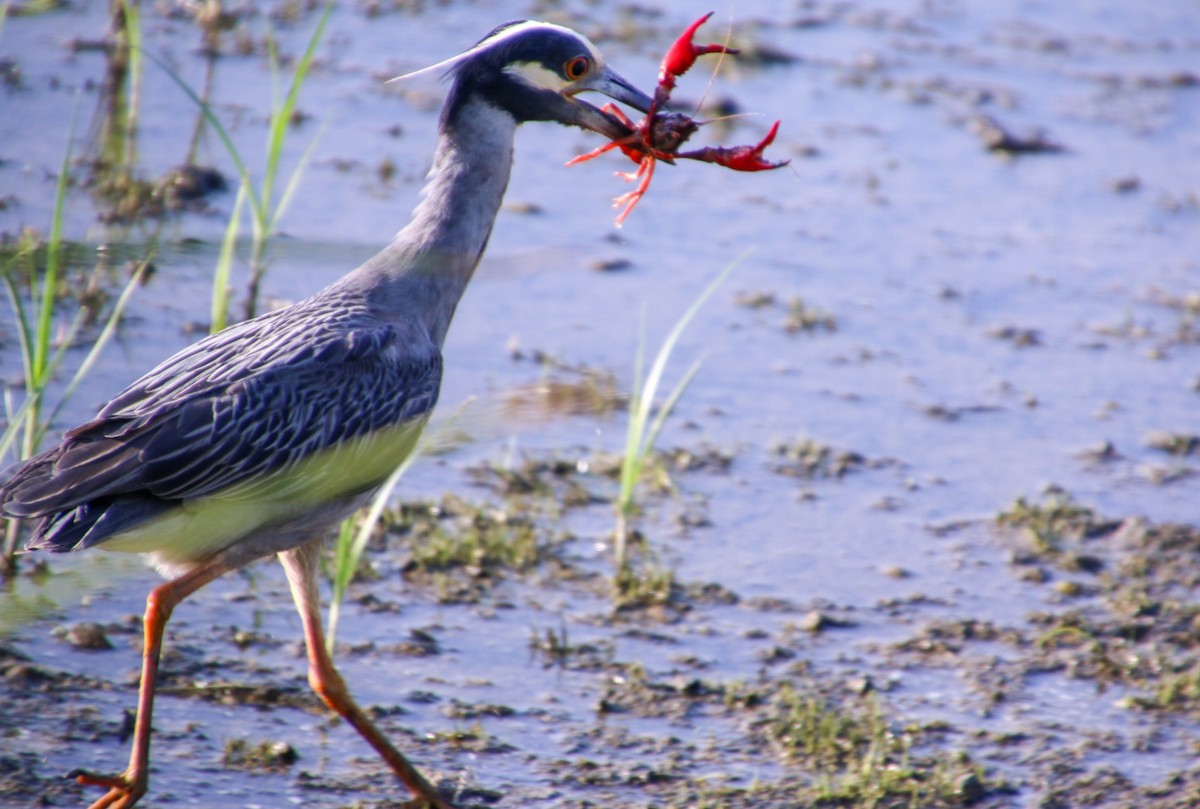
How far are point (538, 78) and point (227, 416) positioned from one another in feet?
3.91

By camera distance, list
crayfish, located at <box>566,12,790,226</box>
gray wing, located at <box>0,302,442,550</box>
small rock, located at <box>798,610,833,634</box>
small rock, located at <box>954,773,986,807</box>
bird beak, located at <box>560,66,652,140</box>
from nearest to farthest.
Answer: gray wing, located at <box>0,302,442,550</box> < crayfish, located at <box>566,12,790,226</box> < small rock, located at <box>954,773,986,807</box> < bird beak, located at <box>560,66,652,140</box> < small rock, located at <box>798,610,833,634</box>

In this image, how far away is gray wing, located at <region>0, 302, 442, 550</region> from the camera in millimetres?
3662

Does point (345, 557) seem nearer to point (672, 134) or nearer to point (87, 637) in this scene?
point (87, 637)

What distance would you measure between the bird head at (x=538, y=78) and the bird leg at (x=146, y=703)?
4.45 ft

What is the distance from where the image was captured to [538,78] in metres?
4.31

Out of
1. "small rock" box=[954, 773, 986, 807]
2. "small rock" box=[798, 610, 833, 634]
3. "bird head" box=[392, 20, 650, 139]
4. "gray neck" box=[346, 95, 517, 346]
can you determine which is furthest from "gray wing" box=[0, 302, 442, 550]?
"small rock" box=[954, 773, 986, 807]

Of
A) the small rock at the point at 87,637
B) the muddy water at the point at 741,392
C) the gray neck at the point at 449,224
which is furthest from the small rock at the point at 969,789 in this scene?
the small rock at the point at 87,637

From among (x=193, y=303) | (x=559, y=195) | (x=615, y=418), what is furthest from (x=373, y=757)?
(x=559, y=195)

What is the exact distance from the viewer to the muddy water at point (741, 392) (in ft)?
14.1

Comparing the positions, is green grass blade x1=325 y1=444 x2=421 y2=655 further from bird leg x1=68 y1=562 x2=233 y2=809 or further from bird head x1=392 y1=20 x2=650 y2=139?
bird head x1=392 y1=20 x2=650 y2=139

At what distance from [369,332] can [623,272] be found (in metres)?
3.24

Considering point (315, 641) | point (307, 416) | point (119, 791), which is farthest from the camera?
point (315, 641)

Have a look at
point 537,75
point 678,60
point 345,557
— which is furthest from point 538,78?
point 345,557

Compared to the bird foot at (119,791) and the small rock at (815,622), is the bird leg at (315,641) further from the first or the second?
the small rock at (815,622)
